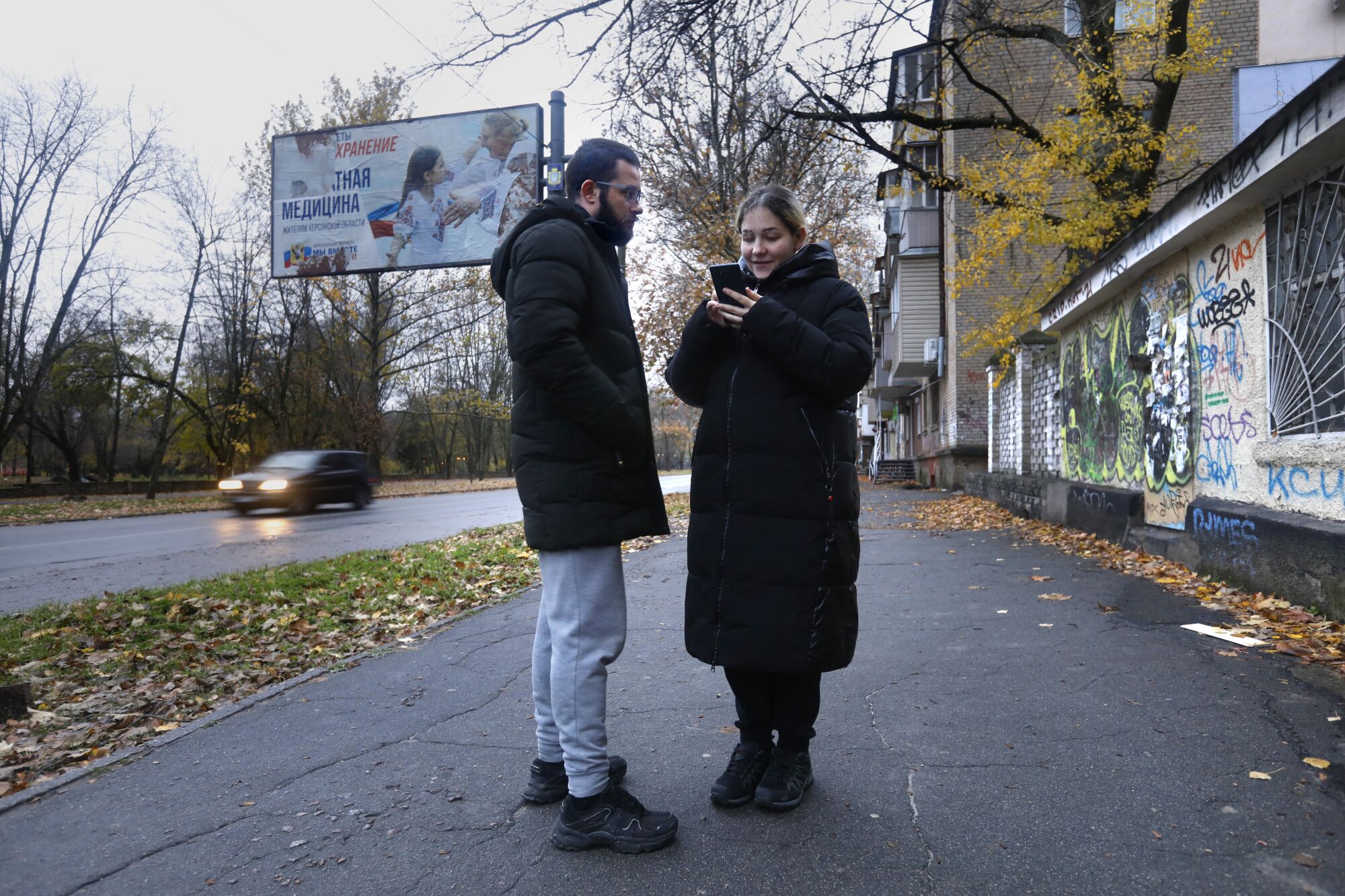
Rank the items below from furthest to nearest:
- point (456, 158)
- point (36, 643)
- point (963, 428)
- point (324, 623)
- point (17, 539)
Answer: point (963, 428) < point (456, 158) < point (17, 539) < point (324, 623) < point (36, 643)

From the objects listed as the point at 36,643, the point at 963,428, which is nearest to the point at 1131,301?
the point at 36,643

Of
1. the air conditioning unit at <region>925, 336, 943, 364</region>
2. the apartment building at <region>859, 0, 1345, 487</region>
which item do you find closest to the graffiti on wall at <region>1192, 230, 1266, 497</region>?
the apartment building at <region>859, 0, 1345, 487</region>

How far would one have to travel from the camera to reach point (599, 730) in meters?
2.67

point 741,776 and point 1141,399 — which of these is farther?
point 1141,399

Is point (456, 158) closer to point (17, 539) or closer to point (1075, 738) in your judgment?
point (17, 539)

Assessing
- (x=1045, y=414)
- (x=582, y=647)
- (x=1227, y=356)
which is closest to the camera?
(x=582, y=647)

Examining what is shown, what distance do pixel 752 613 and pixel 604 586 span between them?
47 centimetres

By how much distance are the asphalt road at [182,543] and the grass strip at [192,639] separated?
1289 millimetres

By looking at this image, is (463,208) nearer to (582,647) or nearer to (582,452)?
(582,452)

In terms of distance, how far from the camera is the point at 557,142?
9625mm

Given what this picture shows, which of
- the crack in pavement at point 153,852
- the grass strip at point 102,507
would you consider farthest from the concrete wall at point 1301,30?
the grass strip at point 102,507

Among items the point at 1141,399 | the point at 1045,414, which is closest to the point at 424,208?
the point at 1045,414

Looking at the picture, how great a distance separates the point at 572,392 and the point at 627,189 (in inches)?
29.5

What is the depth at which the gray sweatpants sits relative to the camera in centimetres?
263
